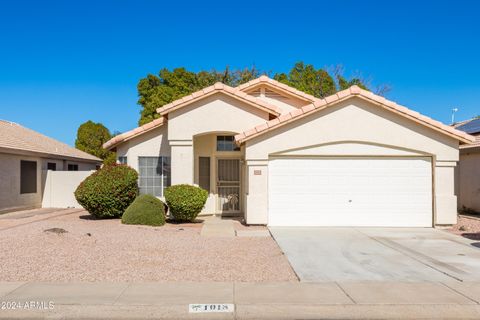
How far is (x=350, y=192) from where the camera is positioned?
572 inches

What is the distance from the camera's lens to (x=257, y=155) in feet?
47.4

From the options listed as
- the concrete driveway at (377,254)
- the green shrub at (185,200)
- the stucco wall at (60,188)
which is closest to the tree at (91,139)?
the stucco wall at (60,188)

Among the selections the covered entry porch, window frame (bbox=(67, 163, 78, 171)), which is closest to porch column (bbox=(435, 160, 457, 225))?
the covered entry porch

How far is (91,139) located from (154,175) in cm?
2604

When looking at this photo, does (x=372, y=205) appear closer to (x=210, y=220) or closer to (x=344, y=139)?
(x=344, y=139)

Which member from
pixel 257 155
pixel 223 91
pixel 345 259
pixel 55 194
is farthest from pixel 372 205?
pixel 55 194

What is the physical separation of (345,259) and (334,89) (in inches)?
1299

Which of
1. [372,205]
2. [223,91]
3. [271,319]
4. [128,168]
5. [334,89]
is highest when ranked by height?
[334,89]

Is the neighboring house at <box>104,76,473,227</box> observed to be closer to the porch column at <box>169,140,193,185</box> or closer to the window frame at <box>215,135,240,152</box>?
the porch column at <box>169,140,193,185</box>

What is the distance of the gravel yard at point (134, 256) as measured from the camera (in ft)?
26.6

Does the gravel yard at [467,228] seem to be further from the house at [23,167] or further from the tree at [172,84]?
the tree at [172,84]

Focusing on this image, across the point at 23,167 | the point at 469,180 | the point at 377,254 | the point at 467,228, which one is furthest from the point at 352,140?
the point at 23,167

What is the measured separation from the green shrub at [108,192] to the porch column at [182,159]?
1.61 metres

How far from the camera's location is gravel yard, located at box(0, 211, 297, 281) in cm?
812
